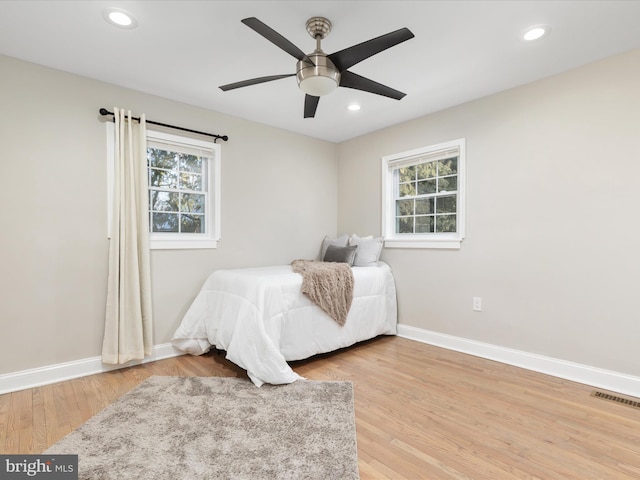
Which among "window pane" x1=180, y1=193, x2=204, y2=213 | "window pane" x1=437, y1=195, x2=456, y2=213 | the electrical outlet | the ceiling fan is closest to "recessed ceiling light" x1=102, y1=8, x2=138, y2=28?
the ceiling fan

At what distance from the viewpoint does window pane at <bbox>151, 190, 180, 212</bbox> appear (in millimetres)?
3207

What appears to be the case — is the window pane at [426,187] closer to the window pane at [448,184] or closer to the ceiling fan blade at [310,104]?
the window pane at [448,184]

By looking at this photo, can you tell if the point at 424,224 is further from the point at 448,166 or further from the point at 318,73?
the point at 318,73

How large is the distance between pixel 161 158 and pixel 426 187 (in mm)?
2826

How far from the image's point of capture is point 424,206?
12.4ft

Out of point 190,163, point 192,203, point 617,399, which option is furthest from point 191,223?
point 617,399

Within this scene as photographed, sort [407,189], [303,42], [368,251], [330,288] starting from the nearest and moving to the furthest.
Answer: [303,42] < [330,288] < [368,251] < [407,189]

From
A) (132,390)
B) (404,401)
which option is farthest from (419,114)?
(132,390)

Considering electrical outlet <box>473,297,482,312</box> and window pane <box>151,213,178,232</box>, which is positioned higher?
window pane <box>151,213,178,232</box>

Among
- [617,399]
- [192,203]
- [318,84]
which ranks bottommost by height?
[617,399]

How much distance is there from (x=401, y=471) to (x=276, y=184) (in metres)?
3.15

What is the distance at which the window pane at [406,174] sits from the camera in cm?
387

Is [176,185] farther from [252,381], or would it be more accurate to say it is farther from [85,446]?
[85,446]

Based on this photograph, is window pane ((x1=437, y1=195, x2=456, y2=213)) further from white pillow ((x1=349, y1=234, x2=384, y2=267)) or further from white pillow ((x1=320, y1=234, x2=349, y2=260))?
white pillow ((x1=320, y1=234, x2=349, y2=260))
